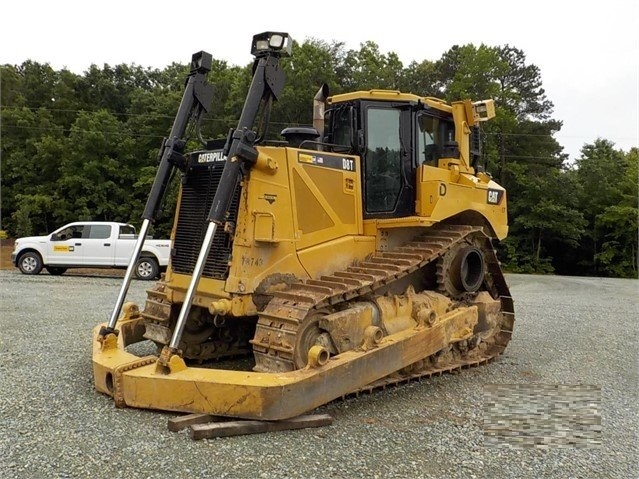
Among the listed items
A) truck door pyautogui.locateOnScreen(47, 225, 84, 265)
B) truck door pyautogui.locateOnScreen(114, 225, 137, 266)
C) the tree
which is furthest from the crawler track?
the tree

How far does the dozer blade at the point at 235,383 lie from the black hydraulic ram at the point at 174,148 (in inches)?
25.0

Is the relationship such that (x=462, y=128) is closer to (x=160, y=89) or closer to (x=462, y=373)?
(x=462, y=373)

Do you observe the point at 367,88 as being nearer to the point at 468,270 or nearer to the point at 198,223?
the point at 468,270

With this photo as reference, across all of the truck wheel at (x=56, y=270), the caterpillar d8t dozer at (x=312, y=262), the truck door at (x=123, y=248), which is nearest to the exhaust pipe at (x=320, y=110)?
the caterpillar d8t dozer at (x=312, y=262)

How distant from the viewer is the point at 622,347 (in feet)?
27.8

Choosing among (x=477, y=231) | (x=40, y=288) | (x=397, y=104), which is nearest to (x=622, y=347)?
(x=477, y=231)

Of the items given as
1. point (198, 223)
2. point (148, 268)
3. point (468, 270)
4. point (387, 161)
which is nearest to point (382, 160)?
point (387, 161)

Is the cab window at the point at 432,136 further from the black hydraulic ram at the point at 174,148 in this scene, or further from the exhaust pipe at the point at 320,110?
the black hydraulic ram at the point at 174,148

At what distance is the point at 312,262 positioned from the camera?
570 centimetres

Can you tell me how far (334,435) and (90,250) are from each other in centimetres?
1482

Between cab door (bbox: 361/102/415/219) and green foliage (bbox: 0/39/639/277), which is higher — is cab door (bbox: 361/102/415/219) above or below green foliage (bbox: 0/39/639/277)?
below

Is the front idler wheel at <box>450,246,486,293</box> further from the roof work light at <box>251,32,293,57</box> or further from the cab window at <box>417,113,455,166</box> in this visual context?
the roof work light at <box>251,32,293,57</box>

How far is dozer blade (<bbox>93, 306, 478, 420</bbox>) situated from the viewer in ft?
14.0

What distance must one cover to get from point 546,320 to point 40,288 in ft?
38.3
